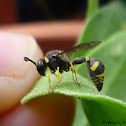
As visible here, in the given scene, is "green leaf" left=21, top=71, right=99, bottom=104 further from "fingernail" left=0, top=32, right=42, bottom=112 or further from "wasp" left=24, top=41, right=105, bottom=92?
"fingernail" left=0, top=32, right=42, bottom=112

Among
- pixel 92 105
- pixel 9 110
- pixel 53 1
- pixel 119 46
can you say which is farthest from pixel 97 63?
pixel 53 1

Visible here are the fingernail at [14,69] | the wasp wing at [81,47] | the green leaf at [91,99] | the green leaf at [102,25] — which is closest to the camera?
the green leaf at [91,99]

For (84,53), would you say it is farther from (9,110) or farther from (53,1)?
(53,1)

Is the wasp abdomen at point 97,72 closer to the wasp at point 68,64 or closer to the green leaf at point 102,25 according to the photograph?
the wasp at point 68,64

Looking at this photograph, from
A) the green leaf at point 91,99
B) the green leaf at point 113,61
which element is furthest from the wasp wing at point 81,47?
the green leaf at point 113,61

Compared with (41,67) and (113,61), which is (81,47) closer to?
(41,67)

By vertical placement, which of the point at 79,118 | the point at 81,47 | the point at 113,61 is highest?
the point at 81,47

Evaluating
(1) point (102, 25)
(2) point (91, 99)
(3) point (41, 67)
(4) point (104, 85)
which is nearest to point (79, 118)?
(4) point (104, 85)

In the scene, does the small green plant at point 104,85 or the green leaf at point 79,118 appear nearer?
the small green plant at point 104,85

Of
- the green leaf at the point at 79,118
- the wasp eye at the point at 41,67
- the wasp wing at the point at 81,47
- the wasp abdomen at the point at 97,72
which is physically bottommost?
the green leaf at the point at 79,118
